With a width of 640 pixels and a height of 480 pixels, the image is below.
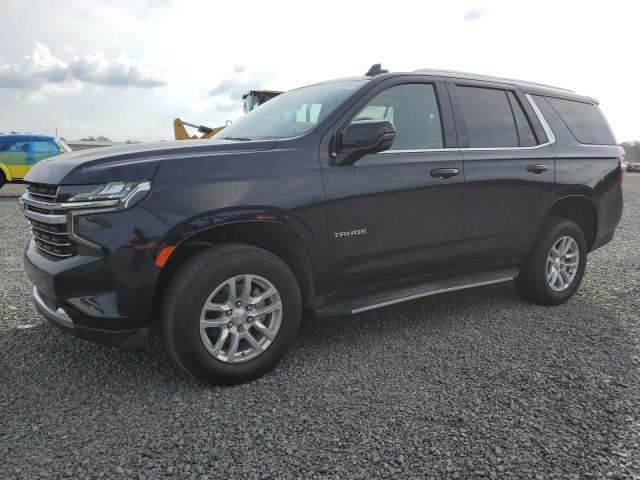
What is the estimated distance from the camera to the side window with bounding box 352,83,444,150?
3.52 m

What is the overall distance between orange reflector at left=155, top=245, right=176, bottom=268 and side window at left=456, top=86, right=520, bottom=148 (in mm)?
2417

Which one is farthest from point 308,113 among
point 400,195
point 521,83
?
point 521,83

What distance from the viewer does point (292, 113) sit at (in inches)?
146

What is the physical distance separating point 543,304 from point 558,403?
190 centimetres

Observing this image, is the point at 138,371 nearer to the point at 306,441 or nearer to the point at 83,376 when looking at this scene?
the point at 83,376

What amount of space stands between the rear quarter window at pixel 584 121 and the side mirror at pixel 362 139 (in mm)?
2267

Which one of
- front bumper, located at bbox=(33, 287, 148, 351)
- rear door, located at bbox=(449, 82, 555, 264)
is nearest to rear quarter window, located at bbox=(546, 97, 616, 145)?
rear door, located at bbox=(449, 82, 555, 264)

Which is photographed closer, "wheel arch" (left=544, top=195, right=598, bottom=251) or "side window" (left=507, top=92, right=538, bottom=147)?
"side window" (left=507, top=92, right=538, bottom=147)

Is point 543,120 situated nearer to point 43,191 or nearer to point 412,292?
point 412,292

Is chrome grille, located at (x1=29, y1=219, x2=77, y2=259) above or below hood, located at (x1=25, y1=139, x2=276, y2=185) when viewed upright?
below

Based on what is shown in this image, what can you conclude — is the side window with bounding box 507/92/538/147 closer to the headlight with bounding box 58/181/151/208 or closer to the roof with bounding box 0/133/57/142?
the headlight with bounding box 58/181/151/208

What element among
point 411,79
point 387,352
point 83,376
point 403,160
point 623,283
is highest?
point 411,79

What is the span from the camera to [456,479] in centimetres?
218

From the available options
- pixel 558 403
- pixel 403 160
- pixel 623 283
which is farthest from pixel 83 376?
pixel 623 283
